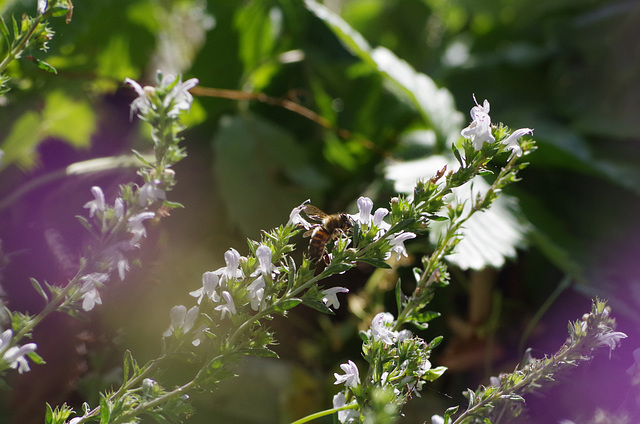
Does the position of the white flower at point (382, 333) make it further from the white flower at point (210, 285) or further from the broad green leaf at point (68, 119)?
the broad green leaf at point (68, 119)

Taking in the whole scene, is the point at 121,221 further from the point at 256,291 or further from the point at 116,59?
the point at 116,59

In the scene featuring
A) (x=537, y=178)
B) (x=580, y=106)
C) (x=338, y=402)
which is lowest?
(x=338, y=402)

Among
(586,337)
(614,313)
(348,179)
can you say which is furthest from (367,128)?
(586,337)

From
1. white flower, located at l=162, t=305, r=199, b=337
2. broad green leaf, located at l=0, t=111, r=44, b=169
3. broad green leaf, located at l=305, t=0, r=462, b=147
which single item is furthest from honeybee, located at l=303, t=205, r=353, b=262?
broad green leaf, located at l=0, t=111, r=44, b=169

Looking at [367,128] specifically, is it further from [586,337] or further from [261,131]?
[586,337]

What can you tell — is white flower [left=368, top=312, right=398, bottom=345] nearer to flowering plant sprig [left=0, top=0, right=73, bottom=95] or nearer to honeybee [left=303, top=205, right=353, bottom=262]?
honeybee [left=303, top=205, right=353, bottom=262]

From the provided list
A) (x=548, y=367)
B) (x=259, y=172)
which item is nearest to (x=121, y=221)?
(x=548, y=367)
